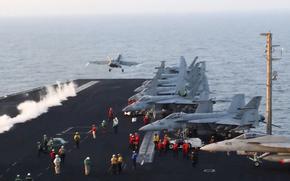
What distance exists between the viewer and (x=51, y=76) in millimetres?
132500

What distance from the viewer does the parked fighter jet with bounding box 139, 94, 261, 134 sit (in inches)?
1884

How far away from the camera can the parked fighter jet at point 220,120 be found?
47.8 m

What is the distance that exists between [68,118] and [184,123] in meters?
15.0

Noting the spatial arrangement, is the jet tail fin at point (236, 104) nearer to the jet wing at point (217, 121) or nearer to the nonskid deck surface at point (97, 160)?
the jet wing at point (217, 121)

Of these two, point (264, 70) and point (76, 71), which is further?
point (76, 71)

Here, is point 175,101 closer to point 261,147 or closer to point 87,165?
point 261,147

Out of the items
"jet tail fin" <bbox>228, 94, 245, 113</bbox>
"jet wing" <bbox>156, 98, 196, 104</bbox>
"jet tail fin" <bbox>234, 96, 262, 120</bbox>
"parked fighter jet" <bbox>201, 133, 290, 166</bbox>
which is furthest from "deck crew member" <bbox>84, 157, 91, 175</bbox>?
"jet wing" <bbox>156, 98, 196, 104</bbox>

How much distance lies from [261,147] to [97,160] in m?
11.9

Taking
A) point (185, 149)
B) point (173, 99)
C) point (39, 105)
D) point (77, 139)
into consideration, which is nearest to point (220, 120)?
point (185, 149)

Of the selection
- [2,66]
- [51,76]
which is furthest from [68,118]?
[2,66]

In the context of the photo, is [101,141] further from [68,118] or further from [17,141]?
[68,118]

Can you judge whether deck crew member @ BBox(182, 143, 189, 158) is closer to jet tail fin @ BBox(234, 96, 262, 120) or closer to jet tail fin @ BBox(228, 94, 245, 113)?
jet tail fin @ BBox(234, 96, 262, 120)

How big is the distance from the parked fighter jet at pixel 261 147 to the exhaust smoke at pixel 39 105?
911 inches

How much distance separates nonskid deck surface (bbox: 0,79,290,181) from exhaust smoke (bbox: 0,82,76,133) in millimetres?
1320
